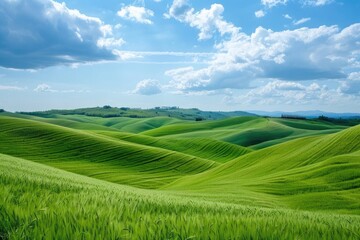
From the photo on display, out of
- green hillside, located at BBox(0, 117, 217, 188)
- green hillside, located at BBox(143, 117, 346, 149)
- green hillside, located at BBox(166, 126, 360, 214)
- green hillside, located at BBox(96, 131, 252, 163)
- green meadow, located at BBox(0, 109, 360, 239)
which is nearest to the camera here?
green meadow, located at BBox(0, 109, 360, 239)

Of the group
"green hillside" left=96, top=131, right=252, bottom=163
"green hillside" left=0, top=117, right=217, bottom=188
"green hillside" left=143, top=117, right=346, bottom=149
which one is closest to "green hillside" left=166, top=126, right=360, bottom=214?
"green hillside" left=0, top=117, right=217, bottom=188

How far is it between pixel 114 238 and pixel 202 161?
8073 cm

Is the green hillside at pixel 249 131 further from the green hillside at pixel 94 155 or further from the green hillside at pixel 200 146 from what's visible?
the green hillside at pixel 94 155

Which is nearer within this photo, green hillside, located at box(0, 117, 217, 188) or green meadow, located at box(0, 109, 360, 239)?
green meadow, located at box(0, 109, 360, 239)

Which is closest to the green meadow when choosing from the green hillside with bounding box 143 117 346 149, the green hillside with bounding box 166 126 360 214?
the green hillside with bounding box 166 126 360 214

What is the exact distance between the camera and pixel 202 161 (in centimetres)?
8312

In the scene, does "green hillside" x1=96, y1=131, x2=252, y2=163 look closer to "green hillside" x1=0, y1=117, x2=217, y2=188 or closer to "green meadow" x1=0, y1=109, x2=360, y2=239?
"green meadow" x1=0, y1=109, x2=360, y2=239

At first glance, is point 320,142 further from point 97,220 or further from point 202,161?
point 97,220

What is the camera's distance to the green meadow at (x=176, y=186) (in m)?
3.67

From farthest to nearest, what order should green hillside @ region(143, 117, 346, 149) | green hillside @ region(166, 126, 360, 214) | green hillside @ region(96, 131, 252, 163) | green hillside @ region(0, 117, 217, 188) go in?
1. green hillside @ region(143, 117, 346, 149)
2. green hillside @ region(96, 131, 252, 163)
3. green hillside @ region(0, 117, 217, 188)
4. green hillside @ region(166, 126, 360, 214)

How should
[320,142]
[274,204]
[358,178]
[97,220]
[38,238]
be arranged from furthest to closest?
[320,142] < [358,178] < [274,204] < [97,220] < [38,238]

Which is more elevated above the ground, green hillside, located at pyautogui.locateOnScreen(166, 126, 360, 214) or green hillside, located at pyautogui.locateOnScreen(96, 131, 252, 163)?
green hillside, located at pyautogui.locateOnScreen(166, 126, 360, 214)

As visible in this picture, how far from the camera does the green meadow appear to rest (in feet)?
12.0

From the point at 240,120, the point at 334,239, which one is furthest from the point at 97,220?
the point at 240,120
